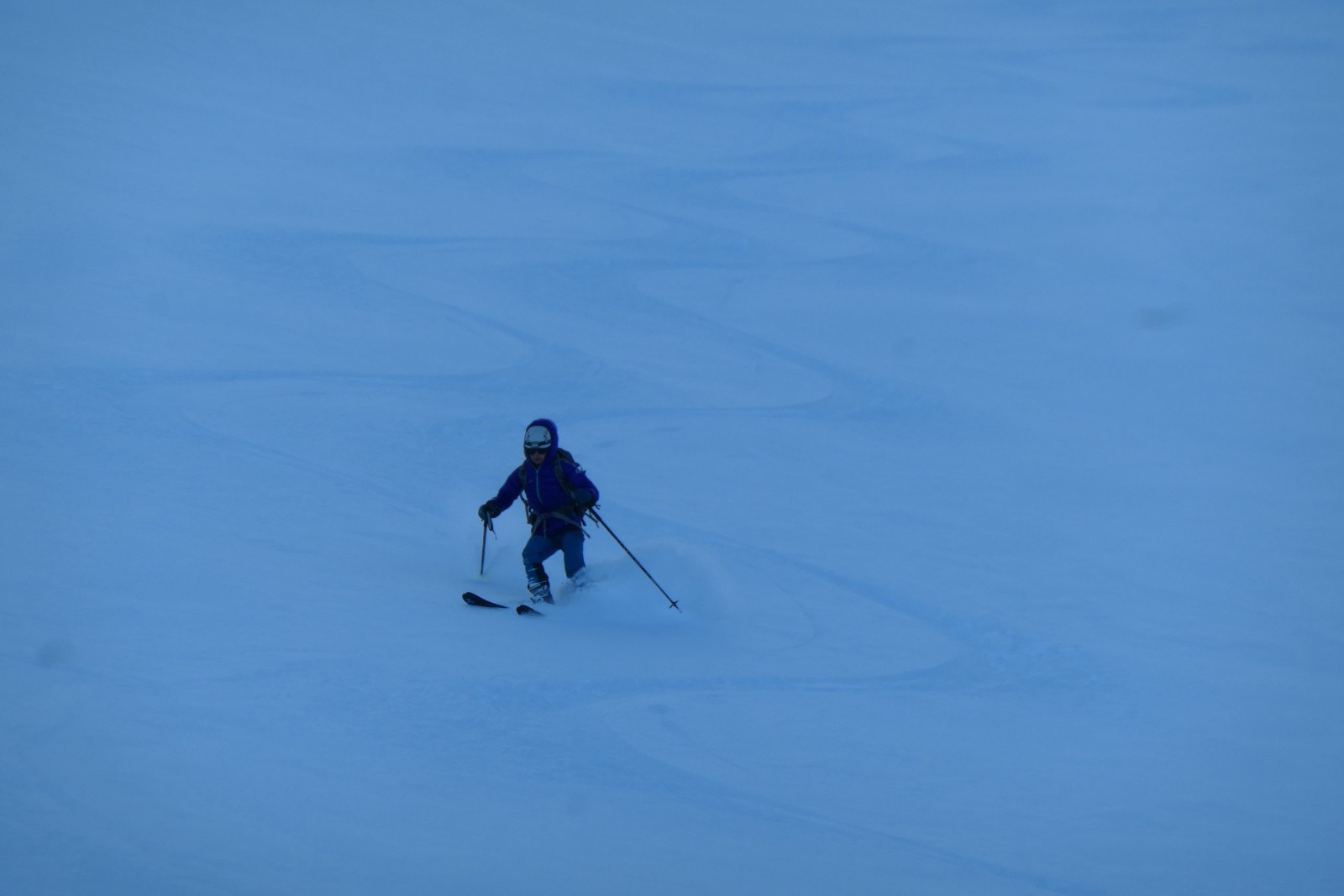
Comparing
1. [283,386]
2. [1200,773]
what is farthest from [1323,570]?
[283,386]

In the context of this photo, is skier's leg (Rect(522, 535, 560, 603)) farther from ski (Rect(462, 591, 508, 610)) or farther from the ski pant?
ski (Rect(462, 591, 508, 610))

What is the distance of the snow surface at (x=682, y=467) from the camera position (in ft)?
15.6

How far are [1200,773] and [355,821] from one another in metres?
3.78

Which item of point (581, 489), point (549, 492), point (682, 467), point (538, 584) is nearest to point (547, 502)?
point (549, 492)

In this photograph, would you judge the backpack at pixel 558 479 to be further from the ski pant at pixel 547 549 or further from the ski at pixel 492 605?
the ski at pixel 492 605

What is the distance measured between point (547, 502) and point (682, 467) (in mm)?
2315

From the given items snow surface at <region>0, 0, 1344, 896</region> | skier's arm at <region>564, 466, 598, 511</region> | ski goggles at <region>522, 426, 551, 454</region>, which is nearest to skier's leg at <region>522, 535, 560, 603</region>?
snow surface at <region>0, 0, 1344, 896</region>

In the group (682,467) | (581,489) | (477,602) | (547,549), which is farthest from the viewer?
(682,467)

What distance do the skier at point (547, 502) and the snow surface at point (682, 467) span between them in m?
0.29

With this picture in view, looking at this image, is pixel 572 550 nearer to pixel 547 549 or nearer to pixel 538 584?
pixel 547 549

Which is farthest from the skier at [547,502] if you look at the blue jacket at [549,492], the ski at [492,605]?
the ski at [492,605]

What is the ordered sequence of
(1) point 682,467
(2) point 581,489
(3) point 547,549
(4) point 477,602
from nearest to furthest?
1. (4) point 477,602
2. (2) point 581,489
3. (3) point 547,549
4. (1) point 682,467

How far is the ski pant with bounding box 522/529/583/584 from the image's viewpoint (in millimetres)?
6586

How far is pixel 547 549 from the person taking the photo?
6.63 metres
